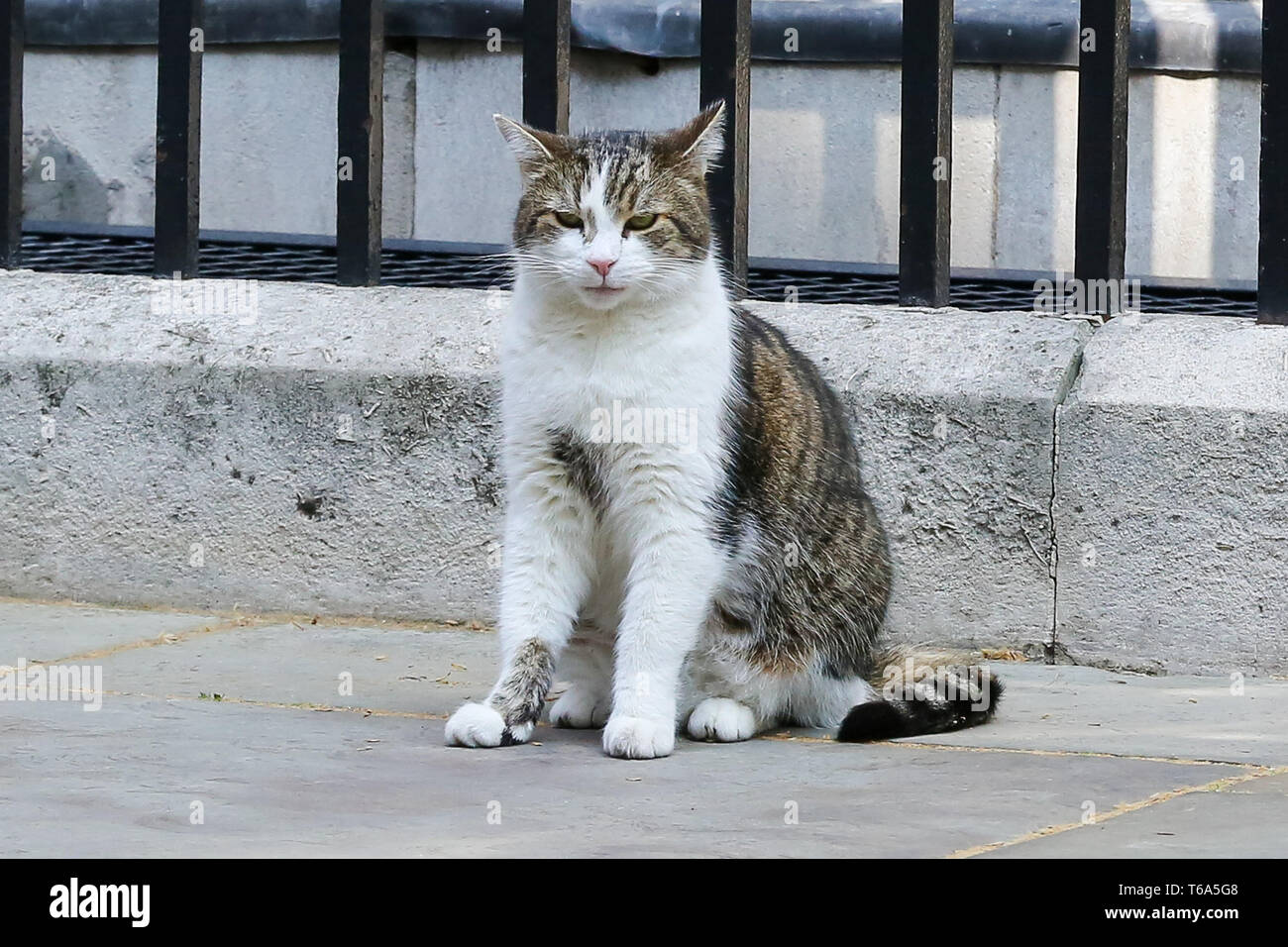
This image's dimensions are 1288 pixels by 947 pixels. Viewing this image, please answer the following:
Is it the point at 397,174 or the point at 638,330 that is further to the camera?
the point at 397,174

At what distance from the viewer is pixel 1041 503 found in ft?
15.4

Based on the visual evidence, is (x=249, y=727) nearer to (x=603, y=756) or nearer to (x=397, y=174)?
(x=603, y=756)

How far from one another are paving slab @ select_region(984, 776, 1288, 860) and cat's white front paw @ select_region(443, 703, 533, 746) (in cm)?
123

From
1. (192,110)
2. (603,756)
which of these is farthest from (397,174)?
(603,756)

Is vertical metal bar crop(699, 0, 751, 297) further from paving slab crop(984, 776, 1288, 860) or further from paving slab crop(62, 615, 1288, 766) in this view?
paving slab crop(984, 776, 1288, 860)

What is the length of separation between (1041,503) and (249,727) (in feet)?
6.75

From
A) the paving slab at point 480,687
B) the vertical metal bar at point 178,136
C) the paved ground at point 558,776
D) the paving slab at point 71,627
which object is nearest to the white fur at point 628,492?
the paved ground at point 558,776

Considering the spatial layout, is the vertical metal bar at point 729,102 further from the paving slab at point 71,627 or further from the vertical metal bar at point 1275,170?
the paving slab at point 71,627

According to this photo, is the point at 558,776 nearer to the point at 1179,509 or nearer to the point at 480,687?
the point at 480,687

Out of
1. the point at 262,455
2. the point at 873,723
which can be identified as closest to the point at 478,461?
the point at 262,455

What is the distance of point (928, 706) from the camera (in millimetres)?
3951

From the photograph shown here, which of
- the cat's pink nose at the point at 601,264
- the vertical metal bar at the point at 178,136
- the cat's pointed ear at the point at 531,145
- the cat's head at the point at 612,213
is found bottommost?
the cat's pink nose at the point at 601,264

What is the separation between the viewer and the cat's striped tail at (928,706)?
12.8ft

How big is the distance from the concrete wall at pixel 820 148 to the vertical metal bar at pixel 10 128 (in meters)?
1.98
